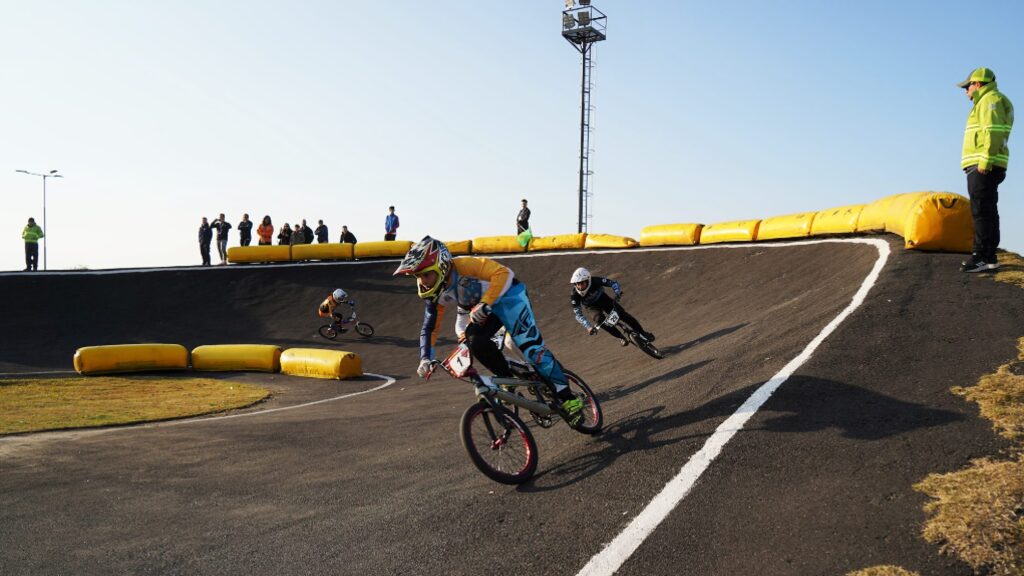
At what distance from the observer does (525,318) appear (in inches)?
285

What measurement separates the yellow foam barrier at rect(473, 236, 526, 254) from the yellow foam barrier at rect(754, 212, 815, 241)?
11995 mm

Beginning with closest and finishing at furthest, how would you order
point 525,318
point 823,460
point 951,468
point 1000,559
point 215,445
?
point 1000,559 < point 951,468 < point 823,460 < point 525,318 < point 215,445

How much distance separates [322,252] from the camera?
117 feet

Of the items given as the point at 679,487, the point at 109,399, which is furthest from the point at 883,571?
the point at 109,399

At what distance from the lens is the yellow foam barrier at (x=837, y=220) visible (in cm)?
2017

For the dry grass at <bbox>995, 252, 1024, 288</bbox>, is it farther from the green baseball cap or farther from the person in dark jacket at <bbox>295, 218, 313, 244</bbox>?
the person in dark jacket at <bbox>295, 218, 313, 244</bbox>

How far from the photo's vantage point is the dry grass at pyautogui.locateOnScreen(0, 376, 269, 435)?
13.2 meters

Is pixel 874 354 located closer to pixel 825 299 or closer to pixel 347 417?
pixel 825 299

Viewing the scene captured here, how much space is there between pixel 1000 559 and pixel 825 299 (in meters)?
8.32

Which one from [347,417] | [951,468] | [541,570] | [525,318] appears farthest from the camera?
[347,417]

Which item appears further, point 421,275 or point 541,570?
point 421,275

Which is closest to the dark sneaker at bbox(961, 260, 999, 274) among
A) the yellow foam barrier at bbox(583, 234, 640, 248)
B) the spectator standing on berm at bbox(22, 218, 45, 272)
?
the yellow foam barrier at bbox(583, 234, 640, 248)

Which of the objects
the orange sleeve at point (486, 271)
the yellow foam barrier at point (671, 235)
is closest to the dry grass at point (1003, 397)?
the orange sleeve at point (486, 271)

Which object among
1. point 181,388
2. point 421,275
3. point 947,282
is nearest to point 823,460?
point 421,275
